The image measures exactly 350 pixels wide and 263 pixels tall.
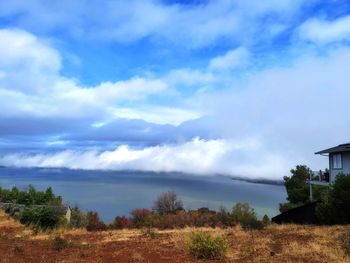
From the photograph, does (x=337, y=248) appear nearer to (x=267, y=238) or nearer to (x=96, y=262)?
(x=267, y=238)

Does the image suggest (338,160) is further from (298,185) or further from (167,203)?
(167,203)

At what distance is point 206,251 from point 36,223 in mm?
15123

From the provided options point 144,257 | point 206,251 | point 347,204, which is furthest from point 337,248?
point 347,204

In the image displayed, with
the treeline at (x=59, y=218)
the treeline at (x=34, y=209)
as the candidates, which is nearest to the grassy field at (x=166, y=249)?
the treeline at (x=59, y=218)

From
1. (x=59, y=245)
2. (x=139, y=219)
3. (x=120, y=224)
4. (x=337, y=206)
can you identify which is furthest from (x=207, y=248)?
(x=139, y=219)

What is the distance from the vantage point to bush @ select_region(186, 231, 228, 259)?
43.7 ft

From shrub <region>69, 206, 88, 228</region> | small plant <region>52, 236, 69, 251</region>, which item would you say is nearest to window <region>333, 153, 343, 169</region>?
shrub <region>69, 206, 88, 228</region>

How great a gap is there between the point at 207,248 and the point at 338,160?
28298 millimetres

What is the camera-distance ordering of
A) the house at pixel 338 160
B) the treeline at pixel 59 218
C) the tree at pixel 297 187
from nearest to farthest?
the treeline at pixel 59 218 < the house at pixel 338 160 < the tree at pixel 297 187

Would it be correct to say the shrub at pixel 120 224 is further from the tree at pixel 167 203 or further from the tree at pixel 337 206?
the tree at pixel 167 203

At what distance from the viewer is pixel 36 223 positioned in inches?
1016

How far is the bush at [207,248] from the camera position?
13305mm

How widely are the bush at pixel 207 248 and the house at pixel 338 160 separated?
25500 mm

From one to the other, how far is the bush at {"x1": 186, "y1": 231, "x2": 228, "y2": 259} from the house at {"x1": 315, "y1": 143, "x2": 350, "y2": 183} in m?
25.5
